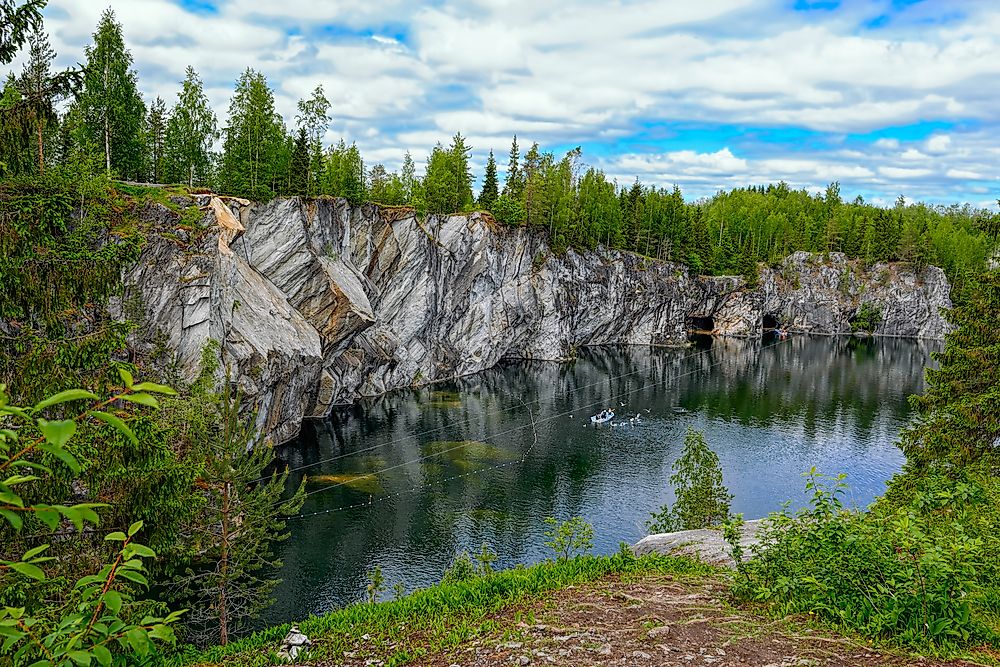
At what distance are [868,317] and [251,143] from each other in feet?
355

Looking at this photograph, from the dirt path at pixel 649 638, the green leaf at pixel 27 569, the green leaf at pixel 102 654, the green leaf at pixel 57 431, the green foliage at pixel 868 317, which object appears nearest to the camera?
the green leaf at pixel 57 431

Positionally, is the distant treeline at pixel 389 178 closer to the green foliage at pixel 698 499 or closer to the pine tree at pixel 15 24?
the pine tree at pixel 15 24

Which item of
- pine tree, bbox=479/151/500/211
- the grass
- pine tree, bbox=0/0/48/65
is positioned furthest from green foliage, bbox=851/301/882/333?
pine tree, bbox=0/0/48/65

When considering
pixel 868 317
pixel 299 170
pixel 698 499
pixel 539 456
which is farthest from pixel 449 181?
pixel 868 317

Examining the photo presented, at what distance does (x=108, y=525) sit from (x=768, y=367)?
82.2 meters

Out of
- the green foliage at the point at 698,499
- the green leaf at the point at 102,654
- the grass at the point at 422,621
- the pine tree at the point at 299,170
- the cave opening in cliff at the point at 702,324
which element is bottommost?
the green foliage at the point at 698,499

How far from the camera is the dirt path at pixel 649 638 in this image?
8.23 m

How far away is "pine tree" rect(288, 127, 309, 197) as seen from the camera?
53219 mm

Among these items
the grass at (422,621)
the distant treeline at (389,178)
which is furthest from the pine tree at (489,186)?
the grass at (422,621)

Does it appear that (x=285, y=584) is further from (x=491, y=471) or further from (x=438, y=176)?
(x=438, y=176)

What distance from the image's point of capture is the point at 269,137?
5766cm

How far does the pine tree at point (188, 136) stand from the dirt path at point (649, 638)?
172 feet

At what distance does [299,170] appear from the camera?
53844mm

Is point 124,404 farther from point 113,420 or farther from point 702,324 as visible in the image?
point 702,324
